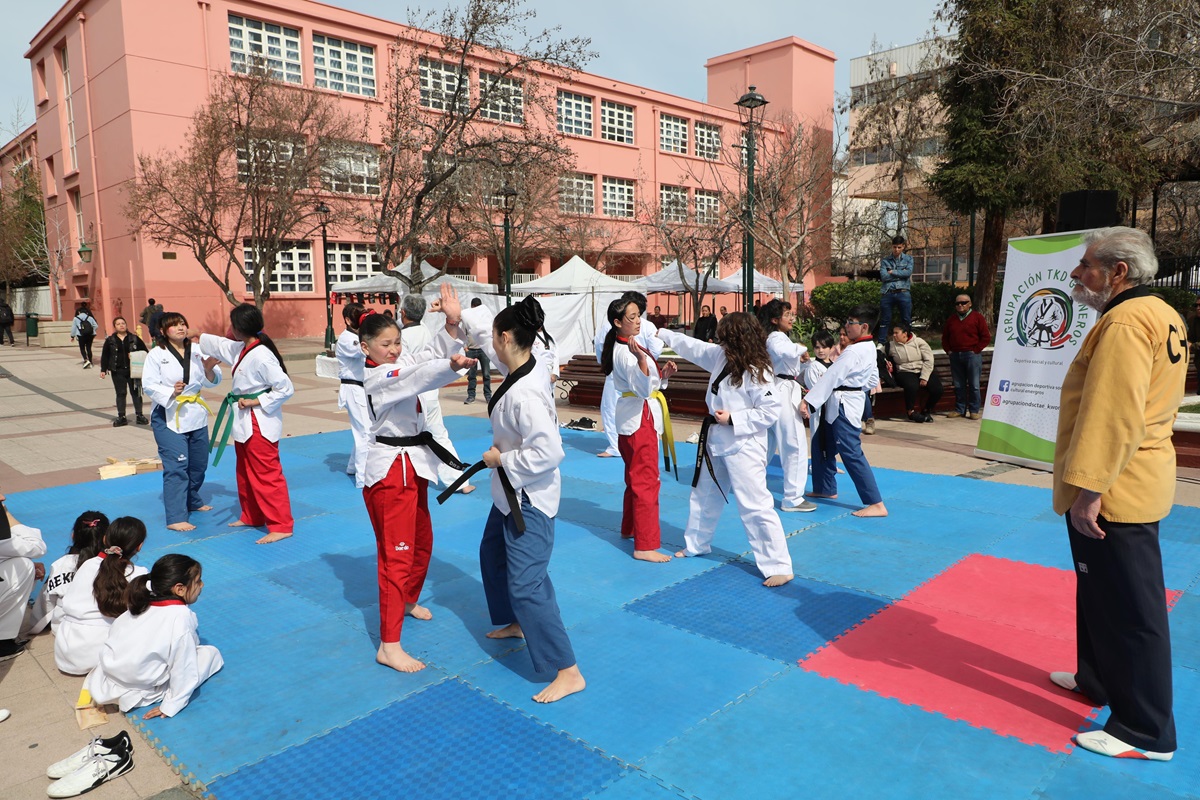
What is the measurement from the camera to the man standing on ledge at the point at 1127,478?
8.93ft

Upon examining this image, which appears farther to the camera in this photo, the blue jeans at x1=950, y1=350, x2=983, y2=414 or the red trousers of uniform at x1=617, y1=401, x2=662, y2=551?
the blue jeans at x1=950, y1=350, x2=983, y2=414

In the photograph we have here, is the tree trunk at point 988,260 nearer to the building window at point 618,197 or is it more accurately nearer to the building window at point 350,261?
the building window at point 350,261

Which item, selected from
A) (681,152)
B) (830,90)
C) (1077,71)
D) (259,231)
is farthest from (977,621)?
(830,90)

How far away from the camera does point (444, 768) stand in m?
2.95

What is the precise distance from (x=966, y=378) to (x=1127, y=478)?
8.90 metres

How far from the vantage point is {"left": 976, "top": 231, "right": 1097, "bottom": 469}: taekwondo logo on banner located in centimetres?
731

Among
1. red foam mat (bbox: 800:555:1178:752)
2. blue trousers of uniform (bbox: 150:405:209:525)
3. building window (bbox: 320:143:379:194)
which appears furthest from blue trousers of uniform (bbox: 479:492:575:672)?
building window (bbox: 320:143:379:194)

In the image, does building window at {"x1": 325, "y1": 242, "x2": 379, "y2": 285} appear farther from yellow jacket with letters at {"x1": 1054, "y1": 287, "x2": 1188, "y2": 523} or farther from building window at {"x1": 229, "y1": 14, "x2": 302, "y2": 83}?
yellow jacket with letters at {"x1": 1054, "y1": 287, "x2": 1188, "y2": 523}

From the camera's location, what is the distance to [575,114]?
109 feet

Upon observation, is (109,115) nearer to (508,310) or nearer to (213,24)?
(213,24)

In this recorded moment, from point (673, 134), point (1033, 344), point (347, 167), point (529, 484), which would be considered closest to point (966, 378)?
point (1033, 344)

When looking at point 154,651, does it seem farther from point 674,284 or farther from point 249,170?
point 674,284

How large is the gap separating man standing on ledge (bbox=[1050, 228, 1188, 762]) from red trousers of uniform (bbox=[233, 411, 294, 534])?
513 centimetres

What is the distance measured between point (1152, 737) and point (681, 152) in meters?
37.1
